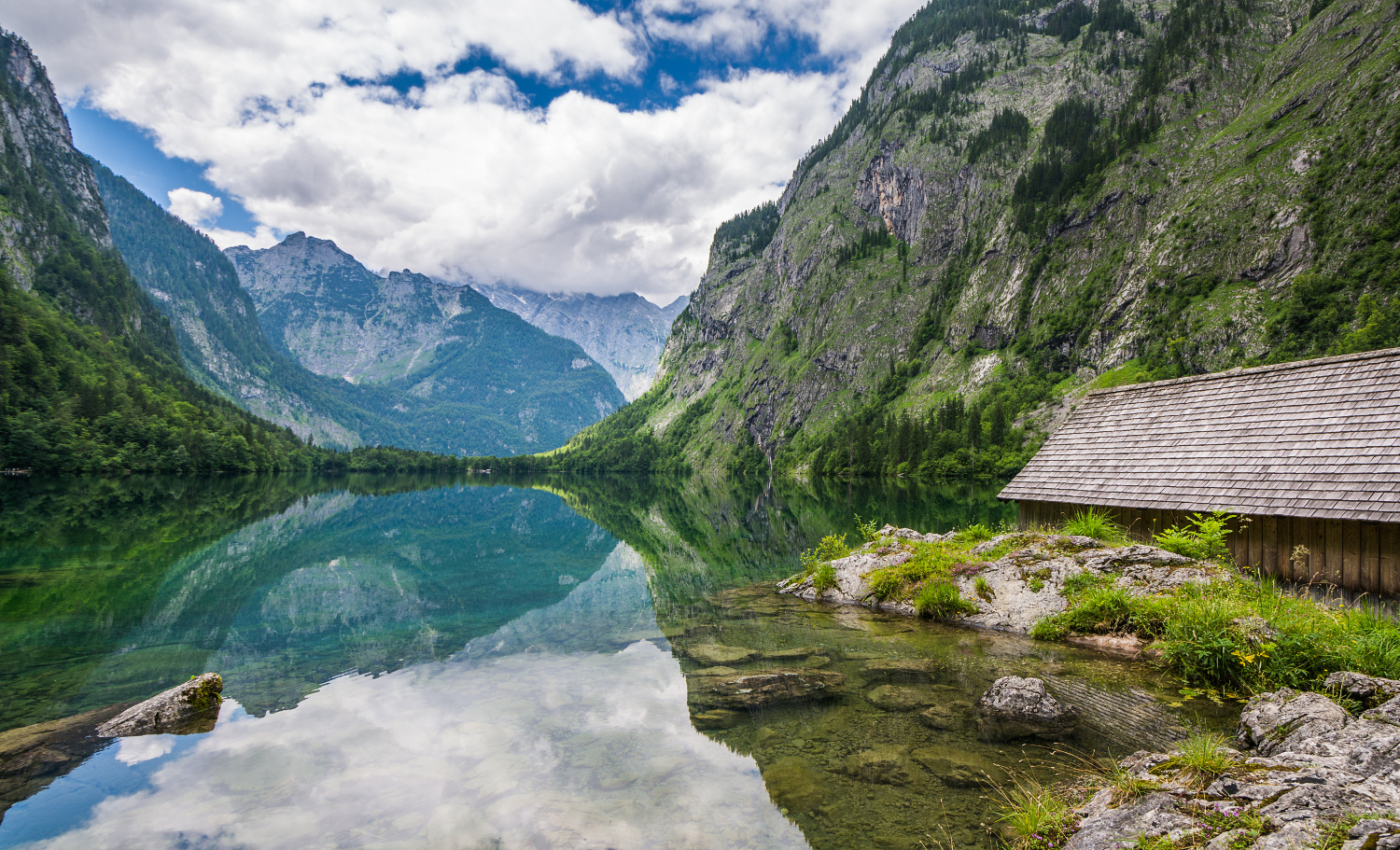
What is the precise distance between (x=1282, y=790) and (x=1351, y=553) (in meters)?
14.6

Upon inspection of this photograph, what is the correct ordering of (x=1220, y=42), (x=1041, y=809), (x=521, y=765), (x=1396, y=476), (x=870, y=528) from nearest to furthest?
(x=1041, y=809)
(x=521, y=765)
(x=1396, y=476)
(x=870, y=528)
(x=1220, y=42)

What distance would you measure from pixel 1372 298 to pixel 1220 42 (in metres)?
106

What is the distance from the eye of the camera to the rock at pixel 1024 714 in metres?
9.90

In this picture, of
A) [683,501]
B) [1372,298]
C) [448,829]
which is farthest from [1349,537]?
[1372,298]

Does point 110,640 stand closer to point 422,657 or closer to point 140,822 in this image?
point 422,657

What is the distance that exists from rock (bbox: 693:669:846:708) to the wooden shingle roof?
44.9 ft

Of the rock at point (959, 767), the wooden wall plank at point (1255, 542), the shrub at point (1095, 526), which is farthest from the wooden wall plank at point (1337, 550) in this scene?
the rock at point (959, 767)

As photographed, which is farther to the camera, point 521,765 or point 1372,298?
point 1372,298

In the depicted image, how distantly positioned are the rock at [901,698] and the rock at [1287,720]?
4.79 metres

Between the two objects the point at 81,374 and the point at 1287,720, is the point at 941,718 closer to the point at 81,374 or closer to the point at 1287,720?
the point at 1287,720

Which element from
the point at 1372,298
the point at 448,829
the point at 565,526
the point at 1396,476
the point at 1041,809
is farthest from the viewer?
the point at 1372,298

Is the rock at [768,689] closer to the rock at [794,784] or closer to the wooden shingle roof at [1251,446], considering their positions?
the rock at [794,784]

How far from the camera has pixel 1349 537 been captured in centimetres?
1488

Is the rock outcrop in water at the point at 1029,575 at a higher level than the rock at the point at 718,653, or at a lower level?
higher
